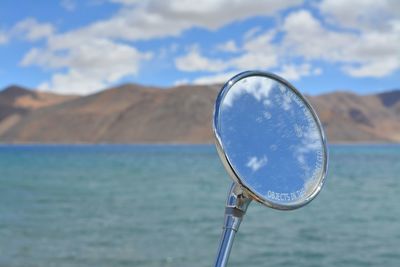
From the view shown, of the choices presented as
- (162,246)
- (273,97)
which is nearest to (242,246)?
(162,246)

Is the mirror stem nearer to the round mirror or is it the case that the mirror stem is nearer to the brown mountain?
the round mirror

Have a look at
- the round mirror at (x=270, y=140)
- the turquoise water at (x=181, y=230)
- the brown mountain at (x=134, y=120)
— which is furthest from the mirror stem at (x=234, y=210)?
the brown mountain at (x=134, y=120)

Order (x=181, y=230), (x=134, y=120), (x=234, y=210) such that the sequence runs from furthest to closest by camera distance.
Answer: (x=134, y=120) → (x=181, y=230) → (x=234, y=210)

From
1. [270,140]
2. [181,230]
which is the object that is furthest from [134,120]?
[270,140]

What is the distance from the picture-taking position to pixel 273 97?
1.52 meters

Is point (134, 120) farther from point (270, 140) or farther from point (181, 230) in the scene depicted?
point (270, 140)

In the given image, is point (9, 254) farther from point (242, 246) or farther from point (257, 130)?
point (257, 130)

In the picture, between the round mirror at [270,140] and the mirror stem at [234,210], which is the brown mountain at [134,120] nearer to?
the round mirror at [270,140]

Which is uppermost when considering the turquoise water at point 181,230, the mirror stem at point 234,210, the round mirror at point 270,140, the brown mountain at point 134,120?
the brown mountain at point 134,120

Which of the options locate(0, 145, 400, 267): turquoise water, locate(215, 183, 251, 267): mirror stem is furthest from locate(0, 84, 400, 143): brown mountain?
locate(215, 183, 251, 267): mirror stem

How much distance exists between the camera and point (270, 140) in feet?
4.75

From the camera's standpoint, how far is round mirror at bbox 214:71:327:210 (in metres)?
1.36

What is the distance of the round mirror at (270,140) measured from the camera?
136cm

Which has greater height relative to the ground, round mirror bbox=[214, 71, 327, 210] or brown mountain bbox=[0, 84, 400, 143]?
brown mountain bbox=[0, 84, 400, 143]
